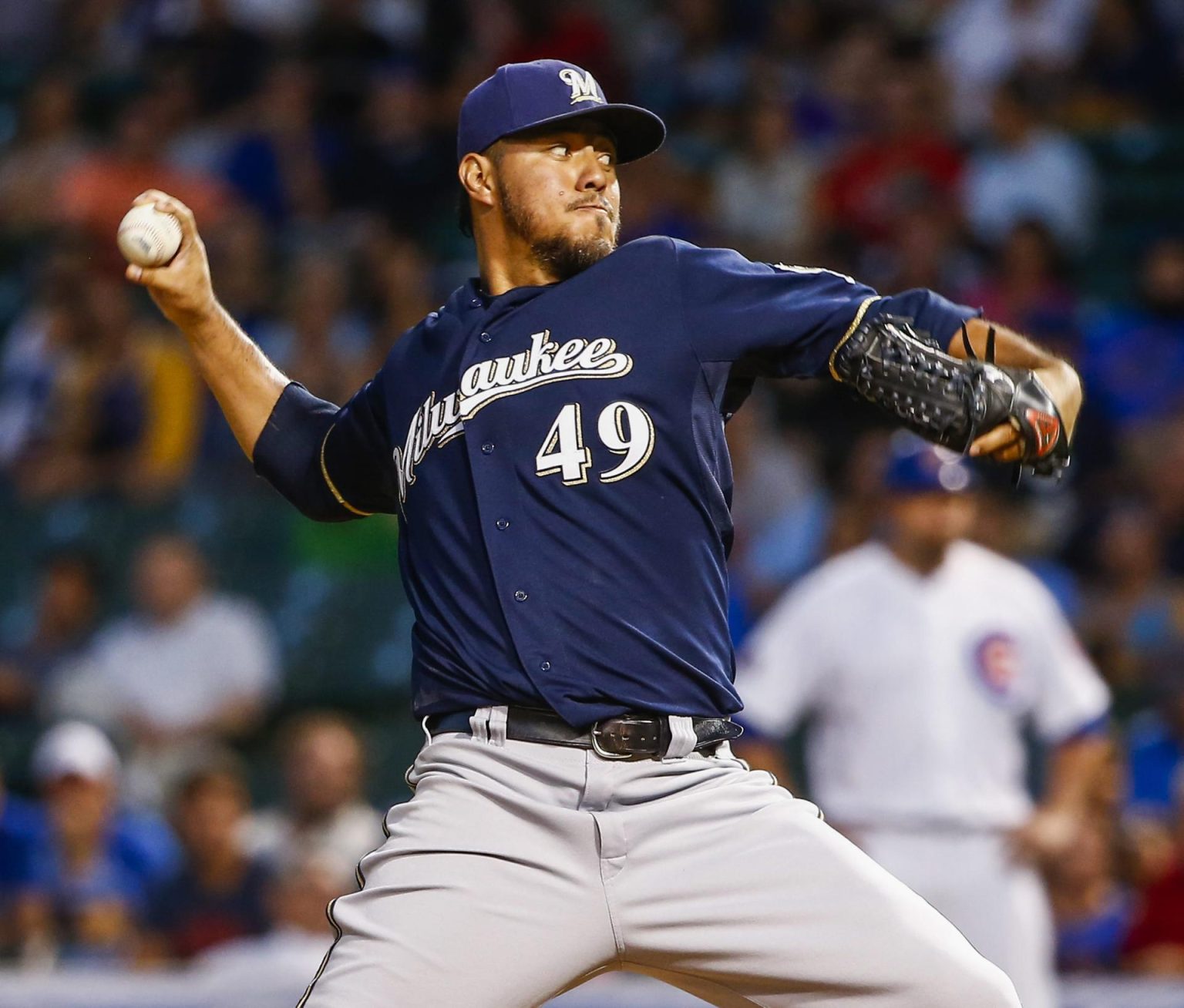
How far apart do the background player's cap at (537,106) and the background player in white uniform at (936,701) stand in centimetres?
265

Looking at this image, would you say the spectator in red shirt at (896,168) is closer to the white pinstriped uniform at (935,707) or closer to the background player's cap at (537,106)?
the white pinstriped uniform at (935,707)

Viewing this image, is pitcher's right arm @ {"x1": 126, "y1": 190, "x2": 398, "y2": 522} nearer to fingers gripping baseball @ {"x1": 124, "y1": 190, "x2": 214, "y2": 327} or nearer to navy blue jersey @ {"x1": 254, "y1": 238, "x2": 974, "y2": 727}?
fingers gripping baseball @ {"x1": 124, "y1": 190, "x2": 214, "y2": 327}

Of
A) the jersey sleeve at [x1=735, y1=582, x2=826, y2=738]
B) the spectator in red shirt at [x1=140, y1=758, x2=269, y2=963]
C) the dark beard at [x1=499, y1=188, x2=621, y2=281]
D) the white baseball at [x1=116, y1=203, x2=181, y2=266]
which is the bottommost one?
the spectator in red shirt at [x1=140, y1=758, x2=269, y2=963]

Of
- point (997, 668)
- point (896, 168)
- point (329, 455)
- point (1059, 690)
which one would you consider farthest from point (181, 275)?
point (896, 168)

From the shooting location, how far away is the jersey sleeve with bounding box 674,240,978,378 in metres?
3.22

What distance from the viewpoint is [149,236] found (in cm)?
353

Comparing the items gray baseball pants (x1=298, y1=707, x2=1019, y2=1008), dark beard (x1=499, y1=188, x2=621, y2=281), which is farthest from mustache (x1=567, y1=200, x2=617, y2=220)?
gray baseball pants (x1=298, y1=707, x2=1019, y2=1008)

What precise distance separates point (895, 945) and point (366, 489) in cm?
134

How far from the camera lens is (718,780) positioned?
323cm

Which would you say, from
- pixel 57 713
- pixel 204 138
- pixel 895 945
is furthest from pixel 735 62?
pixel 895 945

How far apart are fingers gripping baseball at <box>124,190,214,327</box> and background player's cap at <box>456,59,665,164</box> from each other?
535 millimetres

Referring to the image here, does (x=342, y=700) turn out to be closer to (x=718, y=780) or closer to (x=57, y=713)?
(x=57, y=713)

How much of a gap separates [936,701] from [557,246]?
291cm

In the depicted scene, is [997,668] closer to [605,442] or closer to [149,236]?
[605,442]
